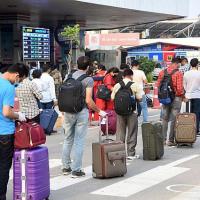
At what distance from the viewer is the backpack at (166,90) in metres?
11.1

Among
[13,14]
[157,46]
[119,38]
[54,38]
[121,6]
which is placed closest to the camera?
[121,6]

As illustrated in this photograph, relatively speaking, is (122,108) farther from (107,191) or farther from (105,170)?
(107,191)

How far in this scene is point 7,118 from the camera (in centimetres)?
629

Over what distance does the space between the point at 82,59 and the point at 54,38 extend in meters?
28.0

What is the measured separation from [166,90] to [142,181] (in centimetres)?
345

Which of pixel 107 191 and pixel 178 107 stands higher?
pixel 178 107

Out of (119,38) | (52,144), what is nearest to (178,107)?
(52,144)

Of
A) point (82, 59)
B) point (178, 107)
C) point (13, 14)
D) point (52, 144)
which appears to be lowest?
point (52, 144)

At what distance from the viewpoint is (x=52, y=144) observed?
1194cm

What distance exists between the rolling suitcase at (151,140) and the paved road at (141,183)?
0.49 ft

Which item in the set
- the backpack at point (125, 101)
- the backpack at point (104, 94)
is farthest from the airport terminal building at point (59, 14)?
the backpack at point (125, 101)

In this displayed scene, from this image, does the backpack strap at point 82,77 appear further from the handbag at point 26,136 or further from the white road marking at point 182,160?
the white road marking at point 182,160

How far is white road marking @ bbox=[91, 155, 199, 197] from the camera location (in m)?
7.34

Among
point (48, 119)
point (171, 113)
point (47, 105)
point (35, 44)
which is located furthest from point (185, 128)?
point (35, 44)
